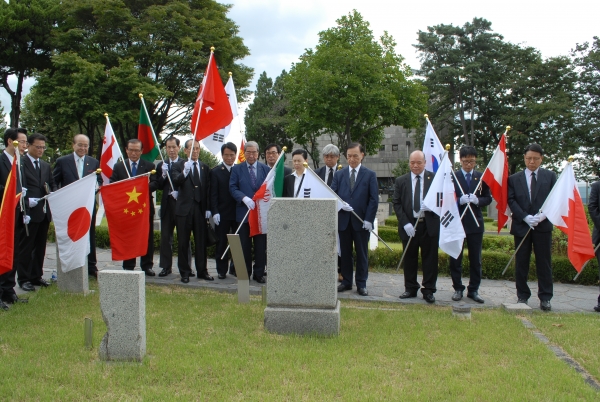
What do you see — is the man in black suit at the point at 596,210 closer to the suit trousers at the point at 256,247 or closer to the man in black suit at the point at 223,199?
the suit trousers at the point at 256,247

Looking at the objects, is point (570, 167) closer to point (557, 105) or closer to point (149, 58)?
point (149, 58)

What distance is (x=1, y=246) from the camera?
546cm

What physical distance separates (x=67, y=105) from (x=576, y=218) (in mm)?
19651

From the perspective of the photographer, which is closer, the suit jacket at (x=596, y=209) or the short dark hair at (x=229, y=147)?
the suit jacket at (x=596, y=209)

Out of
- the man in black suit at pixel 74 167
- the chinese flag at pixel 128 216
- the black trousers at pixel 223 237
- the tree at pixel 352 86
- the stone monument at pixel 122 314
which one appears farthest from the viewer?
the tree at pixel 352 86

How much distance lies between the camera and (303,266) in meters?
5.10

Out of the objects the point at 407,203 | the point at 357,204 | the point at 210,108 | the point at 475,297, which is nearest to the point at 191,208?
the point at 210,108

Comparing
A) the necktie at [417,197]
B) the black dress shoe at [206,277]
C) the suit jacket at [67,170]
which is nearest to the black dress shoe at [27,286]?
the suit jacket at [67,170]

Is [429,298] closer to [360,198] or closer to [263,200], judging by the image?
[360,198]

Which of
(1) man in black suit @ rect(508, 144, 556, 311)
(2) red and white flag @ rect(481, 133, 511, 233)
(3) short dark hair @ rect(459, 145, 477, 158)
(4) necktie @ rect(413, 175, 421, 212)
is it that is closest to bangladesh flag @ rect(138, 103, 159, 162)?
(4) necktie @ rect(413, 175, 421, 212)

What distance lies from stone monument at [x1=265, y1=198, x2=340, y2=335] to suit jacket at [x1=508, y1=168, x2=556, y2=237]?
3052 mm

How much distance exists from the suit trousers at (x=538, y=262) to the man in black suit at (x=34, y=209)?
264 inches

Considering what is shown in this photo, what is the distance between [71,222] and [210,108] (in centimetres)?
293

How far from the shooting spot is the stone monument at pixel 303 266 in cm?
504
